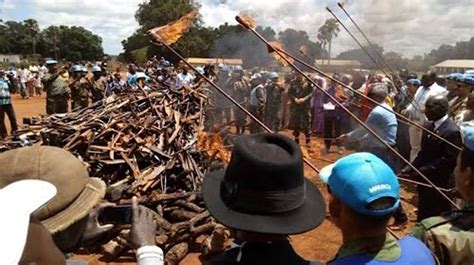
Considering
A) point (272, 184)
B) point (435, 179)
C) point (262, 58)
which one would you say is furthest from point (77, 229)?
point (262, 58)

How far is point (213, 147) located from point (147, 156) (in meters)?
1.34

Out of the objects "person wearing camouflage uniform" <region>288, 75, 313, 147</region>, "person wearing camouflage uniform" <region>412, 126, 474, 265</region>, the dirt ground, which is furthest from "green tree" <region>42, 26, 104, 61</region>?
"person wearing camouflage uniform" <region>412, 126, 474, 265</region>

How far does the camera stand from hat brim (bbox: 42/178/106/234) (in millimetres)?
1632

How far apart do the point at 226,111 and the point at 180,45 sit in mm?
24603

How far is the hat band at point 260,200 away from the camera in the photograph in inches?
67.2

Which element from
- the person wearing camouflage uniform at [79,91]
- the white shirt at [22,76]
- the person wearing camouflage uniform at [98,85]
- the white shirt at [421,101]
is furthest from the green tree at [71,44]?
the white shirt at [421,101]

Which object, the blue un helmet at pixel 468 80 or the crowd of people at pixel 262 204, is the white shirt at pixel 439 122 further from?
the crowd of people at pixel 262 204

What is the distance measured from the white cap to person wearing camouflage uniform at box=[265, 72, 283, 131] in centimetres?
1311

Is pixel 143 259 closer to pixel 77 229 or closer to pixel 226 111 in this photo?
pixel 77 229

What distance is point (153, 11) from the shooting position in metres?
55.5

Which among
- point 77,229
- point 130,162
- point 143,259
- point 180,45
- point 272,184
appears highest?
point 180,45

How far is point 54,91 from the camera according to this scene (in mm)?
12109

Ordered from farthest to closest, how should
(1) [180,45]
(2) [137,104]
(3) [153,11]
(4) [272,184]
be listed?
(3) [153,11] < (1) [180,45] < (2) [137,104] < (4) [272,184]

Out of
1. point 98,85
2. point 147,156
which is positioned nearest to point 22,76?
point 98,85
